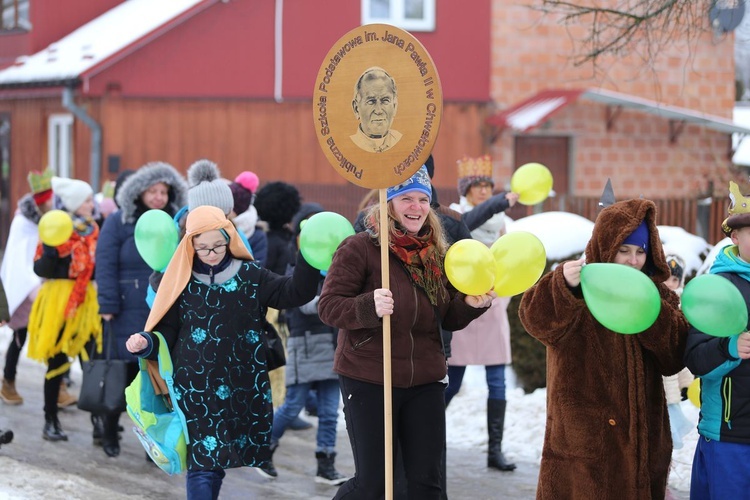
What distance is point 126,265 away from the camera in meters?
7.46

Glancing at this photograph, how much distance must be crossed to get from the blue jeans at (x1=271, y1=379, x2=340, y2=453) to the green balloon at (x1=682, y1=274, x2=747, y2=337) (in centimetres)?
351

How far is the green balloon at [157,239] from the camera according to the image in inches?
237

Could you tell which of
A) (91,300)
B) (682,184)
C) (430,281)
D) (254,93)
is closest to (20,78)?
(254,93)

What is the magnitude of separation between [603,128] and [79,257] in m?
13.1

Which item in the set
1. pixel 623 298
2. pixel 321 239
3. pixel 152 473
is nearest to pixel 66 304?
pixel 152 473

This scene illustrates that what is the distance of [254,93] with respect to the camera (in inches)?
798

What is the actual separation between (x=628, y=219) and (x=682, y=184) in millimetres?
16255

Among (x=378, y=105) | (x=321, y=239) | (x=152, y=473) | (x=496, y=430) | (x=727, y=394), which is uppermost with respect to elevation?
(x=378, y=105)

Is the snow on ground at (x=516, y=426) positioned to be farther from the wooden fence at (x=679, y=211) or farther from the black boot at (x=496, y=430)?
the wooden fence at (x=679, y=211)

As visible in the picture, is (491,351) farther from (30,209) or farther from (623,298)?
(30,209)

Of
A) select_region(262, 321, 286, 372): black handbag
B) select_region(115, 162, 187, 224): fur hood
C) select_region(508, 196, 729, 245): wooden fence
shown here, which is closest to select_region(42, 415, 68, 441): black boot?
select_region(115, 162, 187, 224): fur hood

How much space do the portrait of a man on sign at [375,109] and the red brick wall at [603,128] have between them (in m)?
14.7

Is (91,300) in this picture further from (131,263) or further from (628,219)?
(628,219)

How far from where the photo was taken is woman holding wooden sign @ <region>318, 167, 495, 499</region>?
4.91 metres
